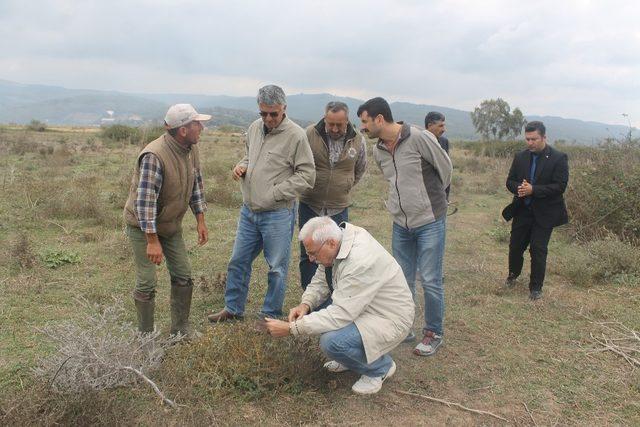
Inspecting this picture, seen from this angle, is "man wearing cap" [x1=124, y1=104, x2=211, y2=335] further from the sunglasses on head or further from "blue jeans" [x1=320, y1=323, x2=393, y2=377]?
"blue jeans" [x1=320, y1=323, x2=393, y2=377]

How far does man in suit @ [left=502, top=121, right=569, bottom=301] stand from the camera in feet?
15.5

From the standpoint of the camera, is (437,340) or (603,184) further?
(603,184)

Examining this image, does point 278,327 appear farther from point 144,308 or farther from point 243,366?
point 144,308

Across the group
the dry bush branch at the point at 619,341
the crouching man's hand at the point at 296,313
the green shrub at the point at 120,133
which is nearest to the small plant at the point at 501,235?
the dry bush branch at the point at 619,341

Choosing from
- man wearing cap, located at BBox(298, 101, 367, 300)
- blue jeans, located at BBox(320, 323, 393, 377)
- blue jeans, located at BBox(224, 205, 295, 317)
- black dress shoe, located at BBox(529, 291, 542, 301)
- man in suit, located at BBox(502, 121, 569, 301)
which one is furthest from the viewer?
black dress shoe, located at BBox(529, 291, 542, 301)

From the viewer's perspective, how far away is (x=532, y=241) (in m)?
4.99

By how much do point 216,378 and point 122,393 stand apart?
22.6 inches

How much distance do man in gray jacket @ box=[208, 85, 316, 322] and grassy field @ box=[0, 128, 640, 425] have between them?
0.57m

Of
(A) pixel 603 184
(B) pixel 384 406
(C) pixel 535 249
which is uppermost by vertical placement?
(A) pixel 603 184

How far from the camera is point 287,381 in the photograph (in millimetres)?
3154

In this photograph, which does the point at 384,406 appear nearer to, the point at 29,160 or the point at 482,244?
the point at 482,244

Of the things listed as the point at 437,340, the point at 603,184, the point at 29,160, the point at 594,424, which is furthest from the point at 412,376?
the point at 29,160

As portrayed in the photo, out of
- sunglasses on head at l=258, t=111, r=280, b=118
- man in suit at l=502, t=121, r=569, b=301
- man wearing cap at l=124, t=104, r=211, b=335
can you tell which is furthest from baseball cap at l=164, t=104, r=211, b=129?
man in suit at l=502, t=121, r=569, b=301

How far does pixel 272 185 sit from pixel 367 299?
4.22 feet
